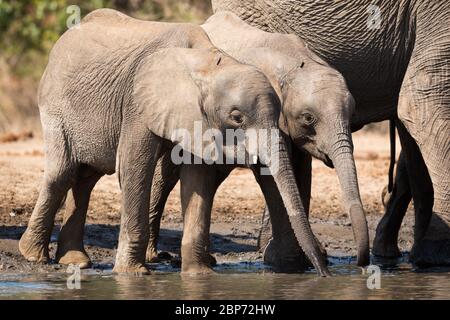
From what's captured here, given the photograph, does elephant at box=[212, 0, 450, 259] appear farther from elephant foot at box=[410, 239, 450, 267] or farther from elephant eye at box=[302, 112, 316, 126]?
elephant eye at box=[302, 112, 316, 126]

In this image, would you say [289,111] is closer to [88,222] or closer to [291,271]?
[291,271]

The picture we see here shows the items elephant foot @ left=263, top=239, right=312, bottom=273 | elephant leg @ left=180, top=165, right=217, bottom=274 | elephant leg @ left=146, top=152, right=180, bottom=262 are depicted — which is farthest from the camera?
elephant leg @ left=146, top=152, right=180, bottom=262

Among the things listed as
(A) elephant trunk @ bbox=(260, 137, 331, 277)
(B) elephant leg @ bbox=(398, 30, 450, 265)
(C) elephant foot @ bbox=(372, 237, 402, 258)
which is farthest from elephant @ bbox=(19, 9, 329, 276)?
(C) elephant foot @ bbox=(372, 237, 402, 258)

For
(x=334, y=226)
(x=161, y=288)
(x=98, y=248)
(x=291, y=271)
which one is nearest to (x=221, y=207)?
(x=334, y=226)

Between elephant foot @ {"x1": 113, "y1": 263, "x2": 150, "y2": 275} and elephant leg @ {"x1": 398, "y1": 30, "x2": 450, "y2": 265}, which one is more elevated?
elephant leg @ {"x1": 398, "y1": 30, "x2": 450, "y2": 265}

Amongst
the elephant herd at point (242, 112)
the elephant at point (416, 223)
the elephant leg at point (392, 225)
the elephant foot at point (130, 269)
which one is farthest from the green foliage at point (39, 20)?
the elephant foot at point (130, 269)

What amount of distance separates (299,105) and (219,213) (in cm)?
320

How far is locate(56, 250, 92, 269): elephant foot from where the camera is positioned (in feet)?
30.6

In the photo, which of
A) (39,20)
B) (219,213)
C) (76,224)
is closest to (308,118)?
(76,224)

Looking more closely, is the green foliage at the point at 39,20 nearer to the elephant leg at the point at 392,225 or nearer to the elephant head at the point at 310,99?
the elephant leg at the point at 392,225

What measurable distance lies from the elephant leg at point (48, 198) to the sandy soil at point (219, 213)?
0.38ft

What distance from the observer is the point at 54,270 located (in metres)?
9.20

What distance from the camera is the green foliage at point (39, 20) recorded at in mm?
16859

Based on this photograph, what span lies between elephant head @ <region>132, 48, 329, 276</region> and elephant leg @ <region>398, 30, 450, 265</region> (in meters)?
1.12
